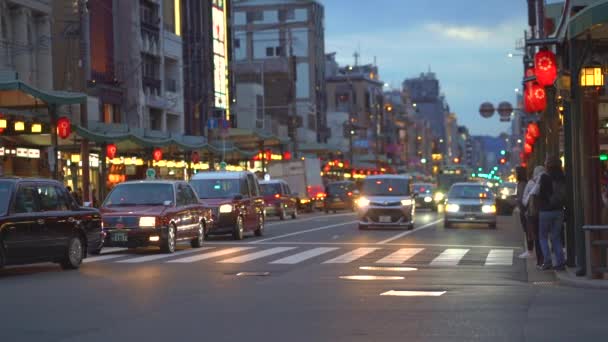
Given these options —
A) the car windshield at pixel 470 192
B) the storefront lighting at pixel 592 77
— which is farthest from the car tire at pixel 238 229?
the storefront lighting at pixel 592 77

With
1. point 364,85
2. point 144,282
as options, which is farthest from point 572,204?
point 364,85

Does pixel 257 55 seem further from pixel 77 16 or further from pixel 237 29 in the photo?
pixel 77 16

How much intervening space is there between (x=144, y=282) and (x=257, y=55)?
4724 inches

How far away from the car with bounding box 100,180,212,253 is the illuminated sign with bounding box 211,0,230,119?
63.2m

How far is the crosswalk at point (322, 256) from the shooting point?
2264 centimetres

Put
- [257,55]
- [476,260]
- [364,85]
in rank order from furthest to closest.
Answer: [364,85]
[257,55]
[476,260]

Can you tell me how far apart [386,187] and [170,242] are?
51.2ft

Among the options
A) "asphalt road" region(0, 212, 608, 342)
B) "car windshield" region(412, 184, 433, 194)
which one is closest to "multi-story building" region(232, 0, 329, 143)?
"car windshield" region(412, 184, 433, 194)

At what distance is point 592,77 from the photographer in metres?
17.6

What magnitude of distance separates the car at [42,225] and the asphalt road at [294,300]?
0.41m

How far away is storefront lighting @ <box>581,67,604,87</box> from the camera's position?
17.6m

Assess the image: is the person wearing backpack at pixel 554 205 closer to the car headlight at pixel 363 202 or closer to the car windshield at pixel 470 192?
the car headlight at pixel 363 202

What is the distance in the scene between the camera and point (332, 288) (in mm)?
16422

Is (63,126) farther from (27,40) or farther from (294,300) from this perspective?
(294,300)
